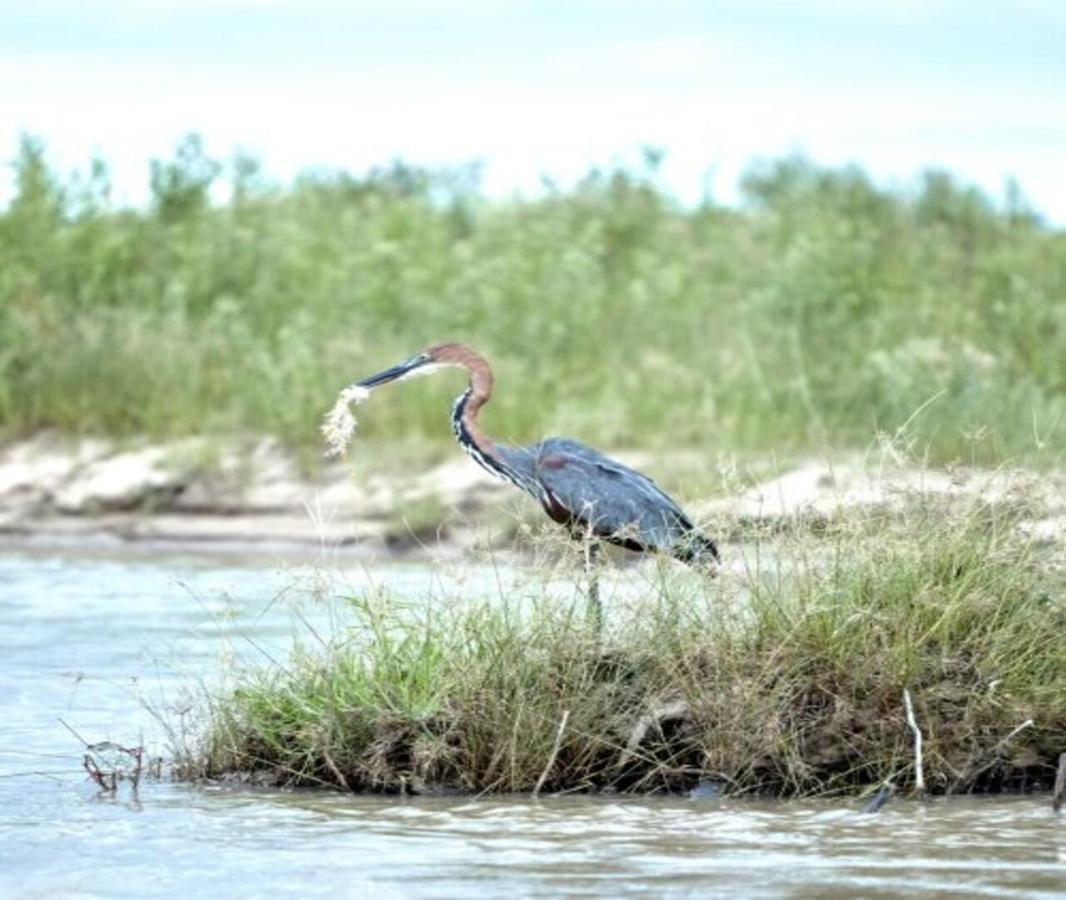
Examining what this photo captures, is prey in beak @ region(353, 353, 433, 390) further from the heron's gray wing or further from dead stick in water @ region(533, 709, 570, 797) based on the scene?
dead stick in water @ region(533, 709, 570, 797)

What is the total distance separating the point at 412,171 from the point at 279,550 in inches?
364

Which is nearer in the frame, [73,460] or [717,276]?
[73,460]

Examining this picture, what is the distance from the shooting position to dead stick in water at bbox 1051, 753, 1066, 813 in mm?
6430

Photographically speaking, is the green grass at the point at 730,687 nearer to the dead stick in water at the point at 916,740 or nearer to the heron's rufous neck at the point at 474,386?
the dead stick in water at the point at 916,740

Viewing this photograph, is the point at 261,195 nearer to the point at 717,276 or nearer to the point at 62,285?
the point at 62,285

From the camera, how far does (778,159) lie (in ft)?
75.4

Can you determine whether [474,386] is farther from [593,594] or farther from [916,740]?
[916,740]

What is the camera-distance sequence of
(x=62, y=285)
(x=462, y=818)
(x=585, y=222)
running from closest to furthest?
(x=462, y=818), (x=62, y=285), (x=585, y=222)

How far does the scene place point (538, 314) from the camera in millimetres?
16219

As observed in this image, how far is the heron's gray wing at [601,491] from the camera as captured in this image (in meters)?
8.17

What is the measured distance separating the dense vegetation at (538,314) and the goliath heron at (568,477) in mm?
4693

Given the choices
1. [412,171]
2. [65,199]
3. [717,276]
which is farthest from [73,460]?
[412,171]

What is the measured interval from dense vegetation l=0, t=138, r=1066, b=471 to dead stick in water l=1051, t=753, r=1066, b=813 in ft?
20.3

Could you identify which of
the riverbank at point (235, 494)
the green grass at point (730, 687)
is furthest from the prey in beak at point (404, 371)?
the riverbank at point (235, 494)
